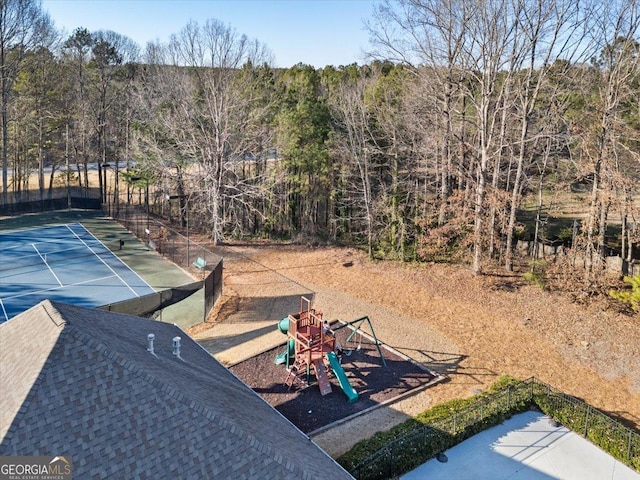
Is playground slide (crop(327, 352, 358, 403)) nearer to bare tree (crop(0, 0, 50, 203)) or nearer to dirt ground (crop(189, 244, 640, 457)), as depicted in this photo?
dirt ground (crop(189, 244, 640, 457))

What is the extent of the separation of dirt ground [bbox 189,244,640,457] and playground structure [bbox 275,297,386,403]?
134cm

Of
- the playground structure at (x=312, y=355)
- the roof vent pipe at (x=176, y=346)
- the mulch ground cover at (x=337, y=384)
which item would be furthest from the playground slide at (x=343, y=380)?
the roof vent pipe at (x=176, y=346)

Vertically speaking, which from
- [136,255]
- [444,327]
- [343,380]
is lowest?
[343,380]

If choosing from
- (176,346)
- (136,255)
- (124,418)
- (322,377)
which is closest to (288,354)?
(322,377)

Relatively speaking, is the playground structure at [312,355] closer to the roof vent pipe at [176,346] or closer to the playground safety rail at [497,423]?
the playground safety rail at [497,423]

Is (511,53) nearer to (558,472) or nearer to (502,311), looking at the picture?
(502,311)

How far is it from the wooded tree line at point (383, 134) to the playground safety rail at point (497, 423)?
31.1 ft

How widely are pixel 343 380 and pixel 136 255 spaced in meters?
17.0

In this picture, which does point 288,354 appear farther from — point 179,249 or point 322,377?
point 179,249

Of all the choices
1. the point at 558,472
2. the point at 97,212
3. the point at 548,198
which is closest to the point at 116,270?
the point at 97,212

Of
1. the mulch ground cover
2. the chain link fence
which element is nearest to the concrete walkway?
the mulch ground cover

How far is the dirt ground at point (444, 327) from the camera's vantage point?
13.4 m

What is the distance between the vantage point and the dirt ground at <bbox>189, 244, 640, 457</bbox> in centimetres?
1338

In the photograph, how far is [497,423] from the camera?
1162 cm
